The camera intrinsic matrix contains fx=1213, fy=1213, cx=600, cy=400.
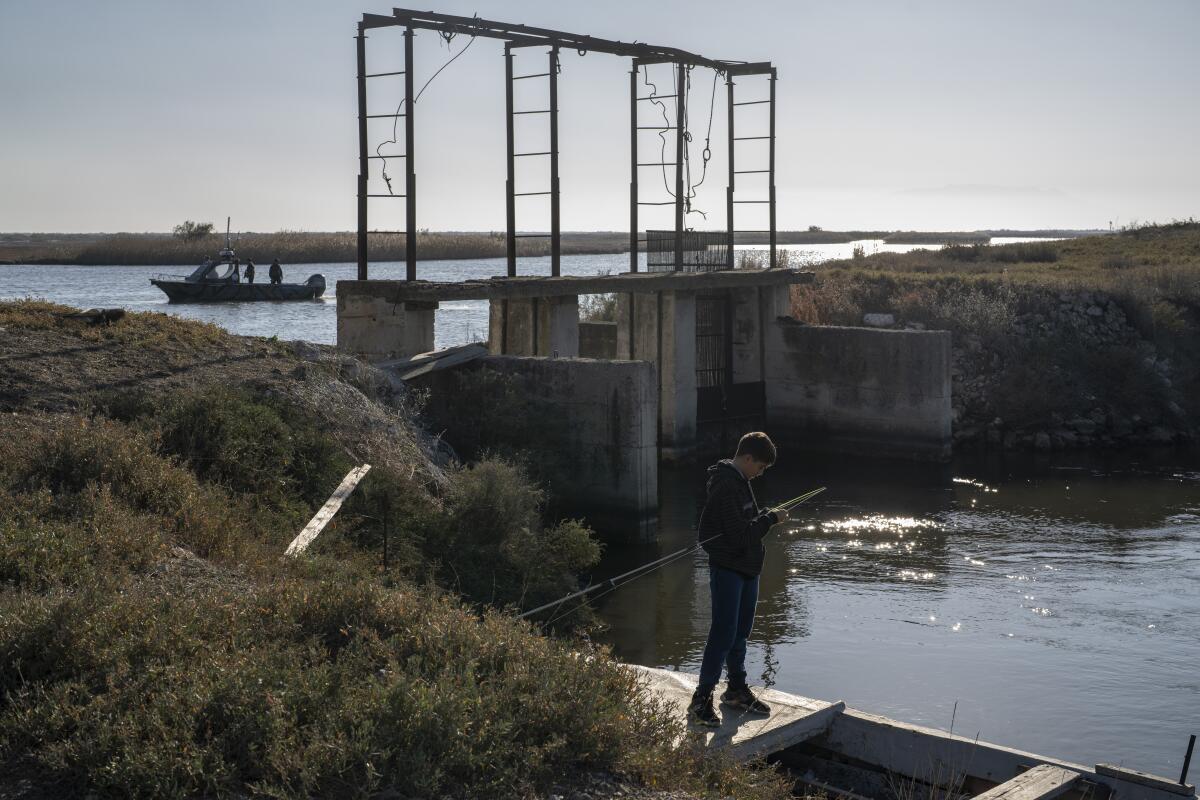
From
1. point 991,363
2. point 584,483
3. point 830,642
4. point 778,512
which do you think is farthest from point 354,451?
point 991,363

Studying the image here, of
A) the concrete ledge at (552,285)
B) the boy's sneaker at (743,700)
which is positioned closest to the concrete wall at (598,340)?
the concrete ledge at (552,285)

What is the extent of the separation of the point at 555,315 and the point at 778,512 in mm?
13101

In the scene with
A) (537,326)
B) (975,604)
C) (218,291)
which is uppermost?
(218,291)

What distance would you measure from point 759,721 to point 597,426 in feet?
30.6

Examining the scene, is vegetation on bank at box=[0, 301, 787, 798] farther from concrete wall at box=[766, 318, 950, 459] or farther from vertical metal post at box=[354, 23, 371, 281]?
concrete wall at box=[766, 318, 950, 459]

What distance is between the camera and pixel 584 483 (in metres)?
17.1

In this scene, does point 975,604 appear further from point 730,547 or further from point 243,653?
point 243,653

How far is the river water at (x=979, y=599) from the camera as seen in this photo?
36.4 feet

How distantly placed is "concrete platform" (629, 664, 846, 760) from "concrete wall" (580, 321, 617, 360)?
1813cm

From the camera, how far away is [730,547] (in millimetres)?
7496

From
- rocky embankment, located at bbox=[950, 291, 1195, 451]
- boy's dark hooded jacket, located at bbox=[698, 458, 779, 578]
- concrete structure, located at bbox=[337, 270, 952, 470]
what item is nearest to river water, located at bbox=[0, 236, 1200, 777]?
concrete structure, located at bbox=[337, 270, 952, 470]

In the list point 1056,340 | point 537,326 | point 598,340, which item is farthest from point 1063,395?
point 537,326

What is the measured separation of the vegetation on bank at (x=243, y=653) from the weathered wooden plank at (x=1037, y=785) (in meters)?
1.36

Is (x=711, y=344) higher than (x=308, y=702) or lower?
higher
